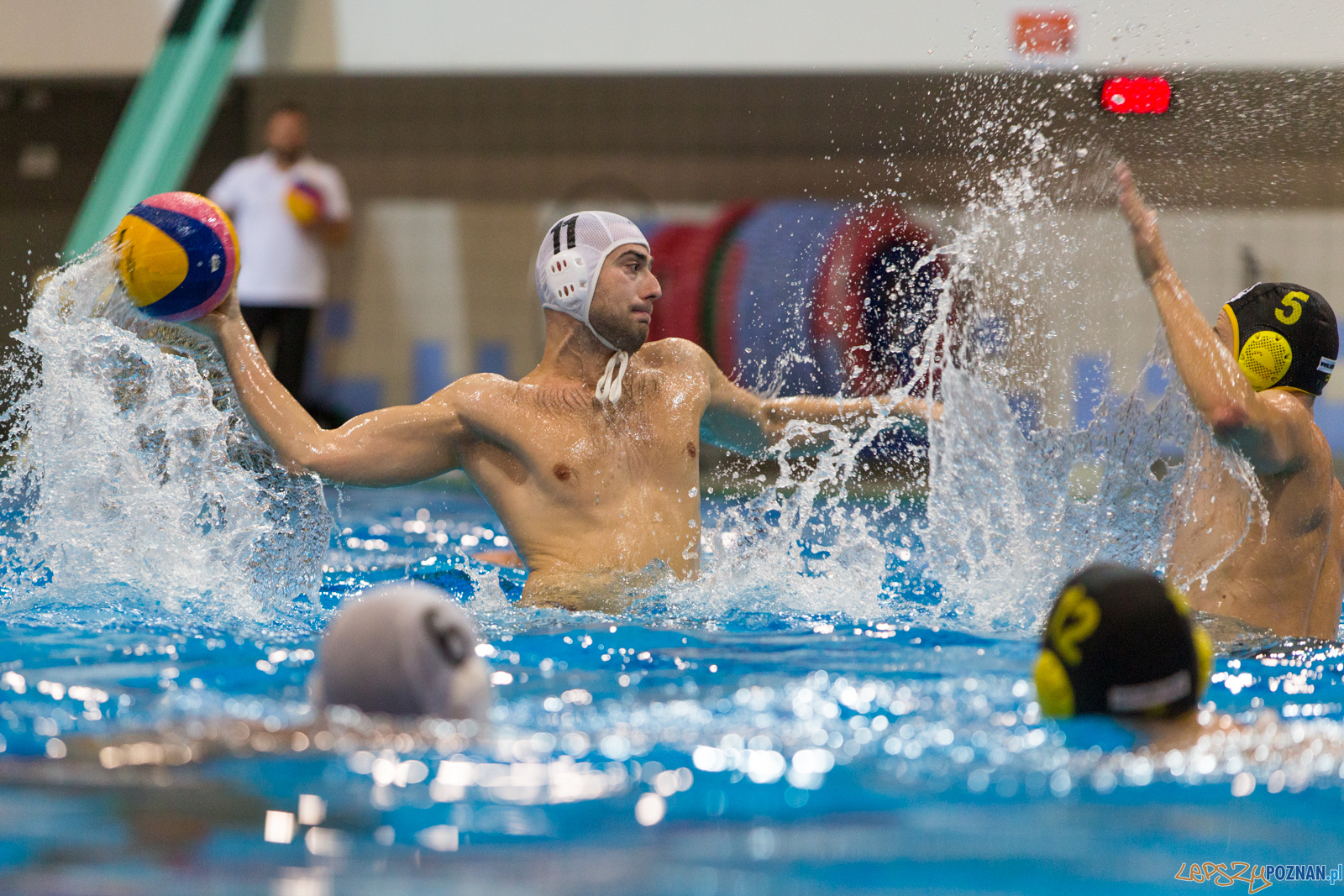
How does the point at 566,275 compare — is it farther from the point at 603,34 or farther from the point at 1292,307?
the point at 603,34

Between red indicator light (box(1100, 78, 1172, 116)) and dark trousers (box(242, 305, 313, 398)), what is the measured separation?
4.80 meters

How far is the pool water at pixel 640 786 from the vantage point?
201 cm

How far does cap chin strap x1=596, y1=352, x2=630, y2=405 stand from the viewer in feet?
12.8

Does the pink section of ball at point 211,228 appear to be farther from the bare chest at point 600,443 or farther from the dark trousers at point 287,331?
the dark trousers at point 287,331

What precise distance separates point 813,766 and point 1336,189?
307 inches

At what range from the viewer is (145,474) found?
3893 mm

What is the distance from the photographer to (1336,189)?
8727 millimetres

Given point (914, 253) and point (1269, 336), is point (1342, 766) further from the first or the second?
point (914, 253)

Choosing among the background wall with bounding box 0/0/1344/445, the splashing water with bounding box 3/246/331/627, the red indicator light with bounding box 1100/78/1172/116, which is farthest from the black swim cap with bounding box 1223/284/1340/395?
the background wall with bounding box 0/0/1344/445

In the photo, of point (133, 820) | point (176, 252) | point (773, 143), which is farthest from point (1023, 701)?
point (773, 143)

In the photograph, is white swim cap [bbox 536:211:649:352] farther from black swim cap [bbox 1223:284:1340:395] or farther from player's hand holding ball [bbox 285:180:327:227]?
player's hand holding ball [bbox 285:180:327:227]

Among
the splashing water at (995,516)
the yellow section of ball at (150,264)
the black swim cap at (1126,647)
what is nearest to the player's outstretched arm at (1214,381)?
the splashing water at (995,516)

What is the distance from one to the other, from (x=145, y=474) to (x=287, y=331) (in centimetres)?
479

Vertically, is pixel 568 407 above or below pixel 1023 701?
above
